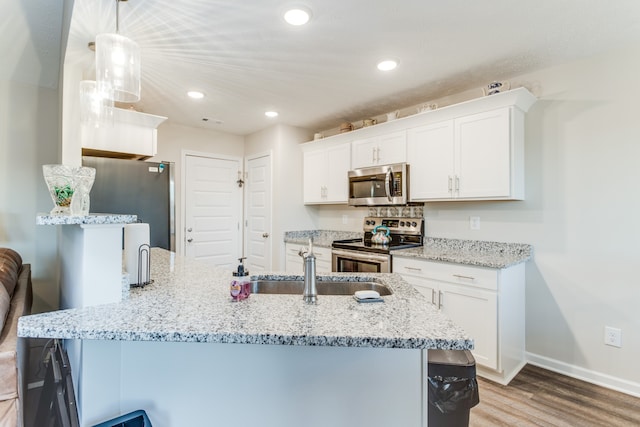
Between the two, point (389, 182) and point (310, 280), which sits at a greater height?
point (389, 182)

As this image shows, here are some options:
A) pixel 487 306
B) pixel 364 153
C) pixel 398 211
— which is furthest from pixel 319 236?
pixel 487 306

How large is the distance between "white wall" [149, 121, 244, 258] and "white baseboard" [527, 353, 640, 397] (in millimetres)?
4013

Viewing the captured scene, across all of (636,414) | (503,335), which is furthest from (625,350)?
(503,335)

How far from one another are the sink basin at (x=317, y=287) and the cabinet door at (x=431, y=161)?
1634 millimetres

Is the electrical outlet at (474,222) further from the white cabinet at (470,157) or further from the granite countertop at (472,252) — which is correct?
the white cabinet at (470,157)

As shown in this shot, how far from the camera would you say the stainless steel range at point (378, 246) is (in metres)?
2.91

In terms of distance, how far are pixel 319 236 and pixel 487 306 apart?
245cm

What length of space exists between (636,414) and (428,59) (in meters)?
2.70

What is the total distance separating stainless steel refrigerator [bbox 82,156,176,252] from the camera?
2.49 m

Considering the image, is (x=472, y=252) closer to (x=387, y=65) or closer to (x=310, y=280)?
(x=387, y=65)

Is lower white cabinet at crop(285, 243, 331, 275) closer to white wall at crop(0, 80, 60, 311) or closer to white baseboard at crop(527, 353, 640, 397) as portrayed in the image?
white baseboard at crop(527, 353, 640, 397)

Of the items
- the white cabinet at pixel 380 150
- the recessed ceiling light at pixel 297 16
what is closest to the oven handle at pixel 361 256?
the white cabinet at pixel 380 150

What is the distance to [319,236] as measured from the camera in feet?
14.3

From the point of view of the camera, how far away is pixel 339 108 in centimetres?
348
